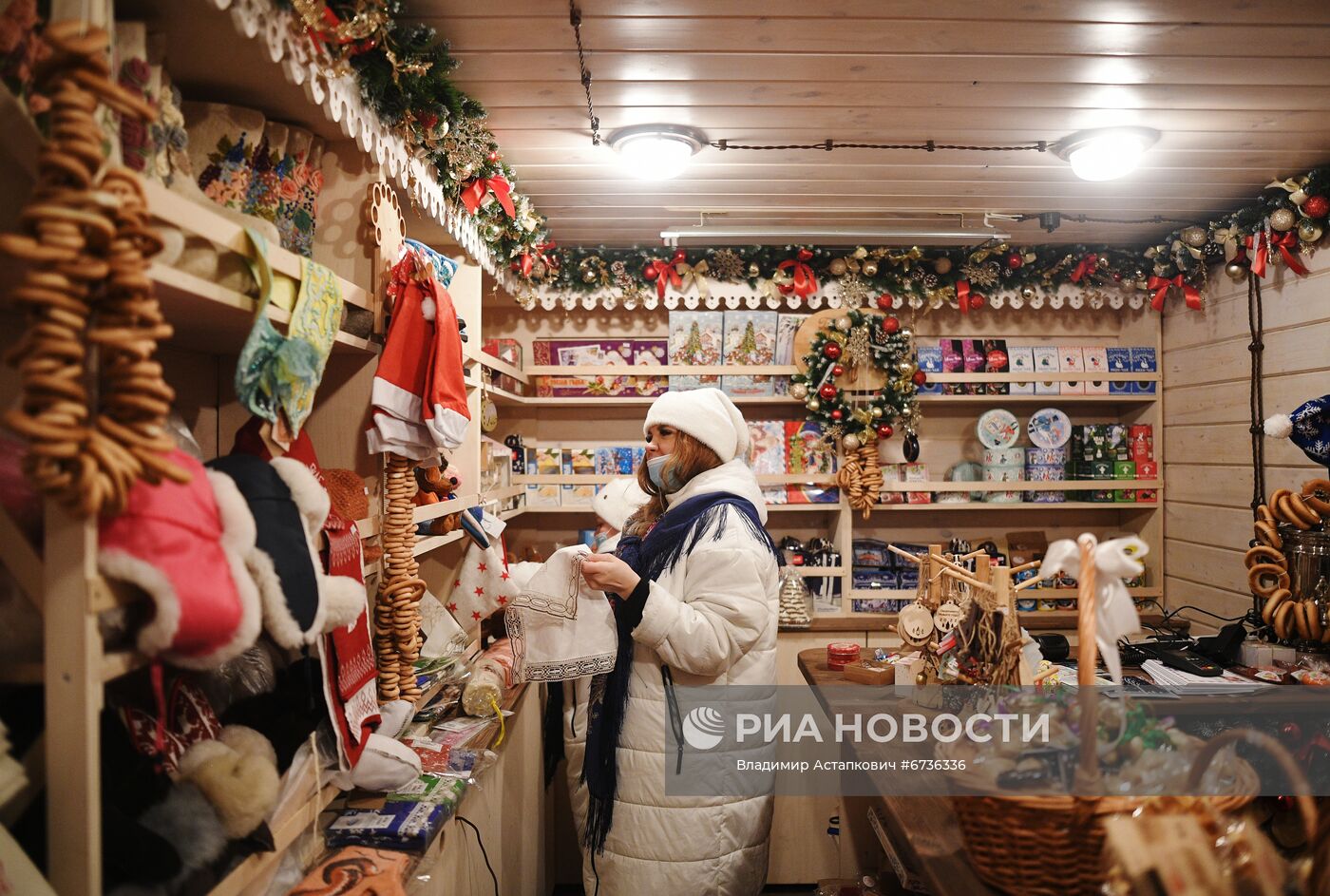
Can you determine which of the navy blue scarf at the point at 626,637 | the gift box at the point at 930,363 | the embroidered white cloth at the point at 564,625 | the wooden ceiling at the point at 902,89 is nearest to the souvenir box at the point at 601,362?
the wooden ceiling at the point at 902,89

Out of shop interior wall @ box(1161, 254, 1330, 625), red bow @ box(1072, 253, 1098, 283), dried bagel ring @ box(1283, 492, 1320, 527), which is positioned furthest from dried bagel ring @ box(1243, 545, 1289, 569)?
red bow @ box(1072, 253, 1098, 283)

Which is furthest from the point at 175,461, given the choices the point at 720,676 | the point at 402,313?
the point at 720,676

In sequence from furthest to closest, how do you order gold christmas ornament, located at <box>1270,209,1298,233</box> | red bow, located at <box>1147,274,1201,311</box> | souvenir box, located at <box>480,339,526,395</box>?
red bow, located at <box>1147,274,1201,311</box> → souvenir box, located at <box>480,339,526,395</box> → gold christmas ornament, located at <box>1270,209,1298,233</box>

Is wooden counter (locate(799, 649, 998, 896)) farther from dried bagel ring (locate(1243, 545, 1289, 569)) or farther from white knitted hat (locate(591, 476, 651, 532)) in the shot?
white knitted hat (locate(591, 476, 651, 532))

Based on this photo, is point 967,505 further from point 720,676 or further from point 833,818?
point 720,676

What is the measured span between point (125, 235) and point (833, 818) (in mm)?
3190

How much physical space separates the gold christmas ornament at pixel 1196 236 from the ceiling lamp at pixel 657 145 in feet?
7.25

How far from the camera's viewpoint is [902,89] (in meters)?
2.04

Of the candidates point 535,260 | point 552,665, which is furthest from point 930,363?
point 552,665

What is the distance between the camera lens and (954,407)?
12.6 ft

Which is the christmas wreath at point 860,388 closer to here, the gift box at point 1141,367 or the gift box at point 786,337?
the gift box at point 786,337

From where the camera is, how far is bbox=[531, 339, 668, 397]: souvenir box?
363 cm

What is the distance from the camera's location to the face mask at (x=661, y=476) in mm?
2195

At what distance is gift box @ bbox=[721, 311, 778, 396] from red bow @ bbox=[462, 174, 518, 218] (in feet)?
4.63
